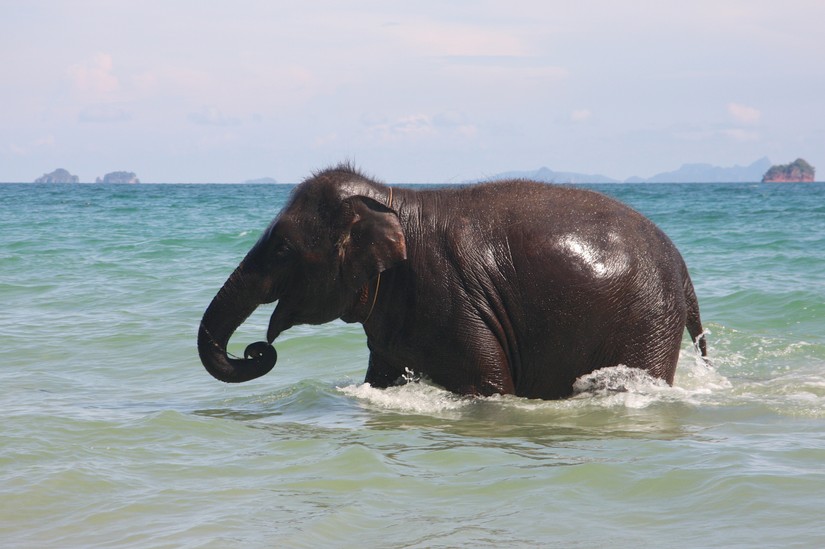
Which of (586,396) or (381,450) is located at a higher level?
(586,396)

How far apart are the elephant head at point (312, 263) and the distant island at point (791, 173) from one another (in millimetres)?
195118

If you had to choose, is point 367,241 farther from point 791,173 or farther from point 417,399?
point 791,173

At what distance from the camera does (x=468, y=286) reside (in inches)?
287

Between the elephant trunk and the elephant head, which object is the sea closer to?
the elephant trunk

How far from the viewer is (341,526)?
5.26m

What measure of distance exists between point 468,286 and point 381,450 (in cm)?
128

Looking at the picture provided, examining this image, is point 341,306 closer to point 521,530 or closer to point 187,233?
point 521,530

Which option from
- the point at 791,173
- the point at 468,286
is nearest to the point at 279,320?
the point at 468,286

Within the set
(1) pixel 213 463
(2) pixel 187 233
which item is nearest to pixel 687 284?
(1) pixel 213 463

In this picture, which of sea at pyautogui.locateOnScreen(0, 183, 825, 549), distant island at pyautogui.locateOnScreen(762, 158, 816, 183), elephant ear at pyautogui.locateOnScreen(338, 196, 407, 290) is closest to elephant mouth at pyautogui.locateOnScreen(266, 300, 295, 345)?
elephant ear at pyautogui.locateOnScreen(338, 196, 407, 290)

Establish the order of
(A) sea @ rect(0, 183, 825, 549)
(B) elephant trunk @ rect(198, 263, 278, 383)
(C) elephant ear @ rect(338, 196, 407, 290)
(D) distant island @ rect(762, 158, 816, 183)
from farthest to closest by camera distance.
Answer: (D) distant island @ rect(762, 158, 816, 183) → (B) elephant trunk @ rect(198, 263, 278, 383) → (C) elephant ear @ rect(338, 196, 407, 290) → (A) sea @ rect(0, 183, 825, 549)

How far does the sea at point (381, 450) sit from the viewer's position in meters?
5.22

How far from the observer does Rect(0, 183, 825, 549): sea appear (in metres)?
5.22

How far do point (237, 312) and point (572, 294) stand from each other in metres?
2.18
